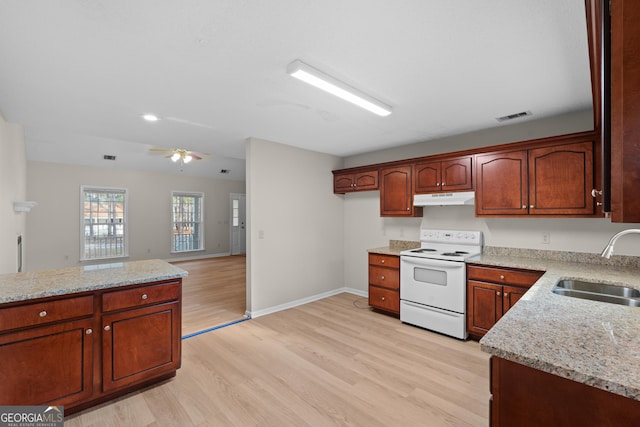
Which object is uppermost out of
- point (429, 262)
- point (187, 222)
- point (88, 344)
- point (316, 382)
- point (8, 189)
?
point (8, 189)

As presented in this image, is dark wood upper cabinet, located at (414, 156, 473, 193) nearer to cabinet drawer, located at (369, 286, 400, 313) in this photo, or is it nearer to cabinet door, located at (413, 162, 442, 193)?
cabinet door, located at (413, 162, 442, 193)

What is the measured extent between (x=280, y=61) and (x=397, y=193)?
8.85 ft

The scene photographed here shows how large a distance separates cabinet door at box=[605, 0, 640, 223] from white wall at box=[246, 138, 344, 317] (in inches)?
141

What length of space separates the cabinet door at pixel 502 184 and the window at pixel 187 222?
808 cm

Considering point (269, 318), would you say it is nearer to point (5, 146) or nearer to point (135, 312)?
point (135, 312)

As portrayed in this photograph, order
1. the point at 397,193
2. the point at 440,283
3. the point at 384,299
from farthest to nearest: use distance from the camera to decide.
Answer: the point at 397,193 → the point at 384,299 → the point at 440,283

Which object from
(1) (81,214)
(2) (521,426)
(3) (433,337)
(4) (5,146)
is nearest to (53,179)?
(1) (81,214)

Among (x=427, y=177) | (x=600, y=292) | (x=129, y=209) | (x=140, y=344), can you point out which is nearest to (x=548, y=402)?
(x=600, y=292)

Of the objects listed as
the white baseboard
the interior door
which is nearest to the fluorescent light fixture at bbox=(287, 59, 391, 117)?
the white baseboard

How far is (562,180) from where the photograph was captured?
2.88m

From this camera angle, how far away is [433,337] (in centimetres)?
330

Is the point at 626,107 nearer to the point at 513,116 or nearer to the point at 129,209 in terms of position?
the point at 513,116

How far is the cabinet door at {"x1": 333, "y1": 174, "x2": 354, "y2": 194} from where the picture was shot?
481cm

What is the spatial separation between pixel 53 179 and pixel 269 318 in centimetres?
A: 655
